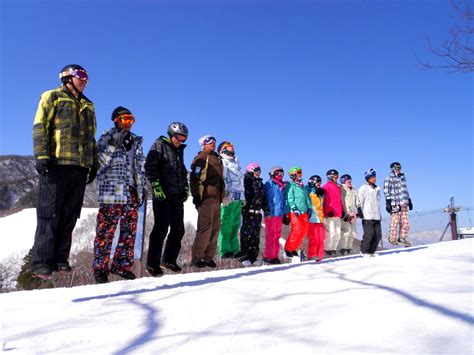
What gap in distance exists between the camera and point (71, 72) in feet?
12.6

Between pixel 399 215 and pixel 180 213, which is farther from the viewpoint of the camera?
pixel 399 215

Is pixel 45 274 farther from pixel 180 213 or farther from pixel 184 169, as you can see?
pixel 184 169

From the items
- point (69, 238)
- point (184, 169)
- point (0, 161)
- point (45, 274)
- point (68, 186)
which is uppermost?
point (0, 161)

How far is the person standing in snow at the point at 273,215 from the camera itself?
741 cm

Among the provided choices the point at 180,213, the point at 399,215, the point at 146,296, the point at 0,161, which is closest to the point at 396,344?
the point at 146,296

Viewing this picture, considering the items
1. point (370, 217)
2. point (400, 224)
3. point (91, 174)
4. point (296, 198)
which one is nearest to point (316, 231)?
point (296, 198)

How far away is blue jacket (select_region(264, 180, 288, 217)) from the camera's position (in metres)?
7.53

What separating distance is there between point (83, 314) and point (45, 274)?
0.88 m

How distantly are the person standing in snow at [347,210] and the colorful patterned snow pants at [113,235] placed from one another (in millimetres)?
6754

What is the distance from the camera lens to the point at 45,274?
3.25 metres

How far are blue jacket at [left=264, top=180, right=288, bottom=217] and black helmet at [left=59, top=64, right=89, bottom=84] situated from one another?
180 inches

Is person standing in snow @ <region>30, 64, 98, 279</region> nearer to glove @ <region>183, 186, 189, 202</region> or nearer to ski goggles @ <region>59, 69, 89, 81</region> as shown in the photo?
ski goggles @ <region>59, 69, 89, 81</region>

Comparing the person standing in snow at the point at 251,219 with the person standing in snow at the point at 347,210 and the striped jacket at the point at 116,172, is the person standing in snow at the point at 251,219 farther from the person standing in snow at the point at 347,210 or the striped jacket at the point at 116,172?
the person standing in snow at the point at 347,210

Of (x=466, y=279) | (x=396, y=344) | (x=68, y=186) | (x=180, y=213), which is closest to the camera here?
(x=396, y=344)
